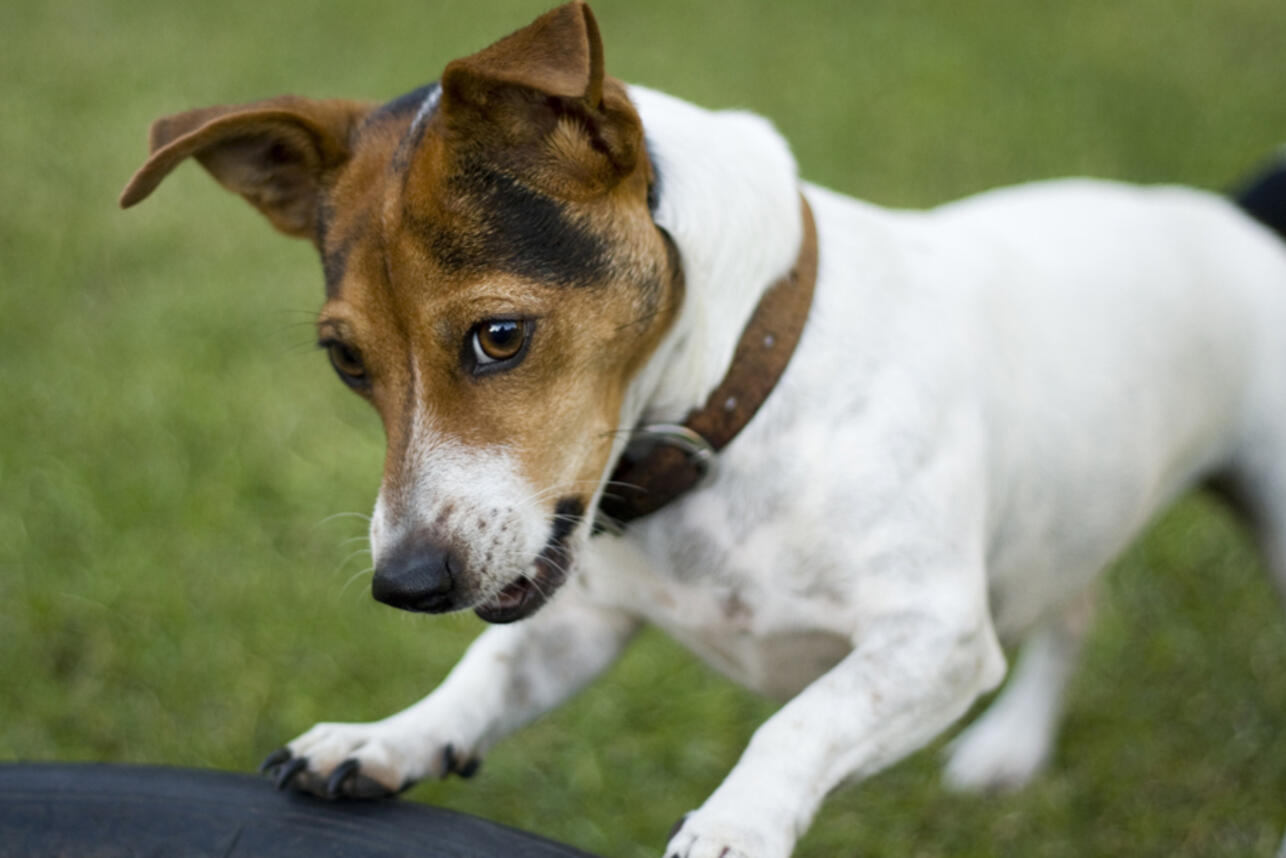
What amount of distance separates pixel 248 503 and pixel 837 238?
2874 millimetres

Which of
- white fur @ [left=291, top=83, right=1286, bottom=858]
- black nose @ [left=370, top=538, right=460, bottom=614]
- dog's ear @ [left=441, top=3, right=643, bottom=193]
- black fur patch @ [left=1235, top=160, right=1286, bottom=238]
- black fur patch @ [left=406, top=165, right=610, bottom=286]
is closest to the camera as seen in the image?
dog's ear @ [left=441, top=3, right=643, bottom=193]

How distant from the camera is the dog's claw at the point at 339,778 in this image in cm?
232

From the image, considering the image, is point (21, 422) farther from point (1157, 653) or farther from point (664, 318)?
point (1157, 653)

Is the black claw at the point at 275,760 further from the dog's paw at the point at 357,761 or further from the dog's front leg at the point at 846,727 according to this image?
the dog's front leg at the point at 846,727

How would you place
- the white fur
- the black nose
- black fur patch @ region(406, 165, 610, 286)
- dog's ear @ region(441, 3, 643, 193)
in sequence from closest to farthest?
dog's ear @ region(441, 3, 643, 193) < the black nose < black fur patch @ region(406, 165, 610, 286) < the white fur

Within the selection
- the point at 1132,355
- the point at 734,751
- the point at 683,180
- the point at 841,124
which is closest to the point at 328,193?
the point at 683,180

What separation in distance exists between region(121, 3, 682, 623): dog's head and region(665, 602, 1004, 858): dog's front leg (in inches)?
20.1

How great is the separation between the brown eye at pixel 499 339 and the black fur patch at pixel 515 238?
95 mm

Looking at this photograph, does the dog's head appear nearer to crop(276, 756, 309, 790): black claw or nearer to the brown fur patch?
the brown fur patch

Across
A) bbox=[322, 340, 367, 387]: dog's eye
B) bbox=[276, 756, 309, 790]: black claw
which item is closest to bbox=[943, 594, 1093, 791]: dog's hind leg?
bbox=[276, 756, 309, 790]: black claw

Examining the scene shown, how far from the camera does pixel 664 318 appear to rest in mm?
2314

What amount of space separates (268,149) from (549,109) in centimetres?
69

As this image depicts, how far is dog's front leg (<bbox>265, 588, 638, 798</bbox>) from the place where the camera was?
2359 mm

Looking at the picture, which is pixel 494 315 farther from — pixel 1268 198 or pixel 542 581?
pixel 1268 198
